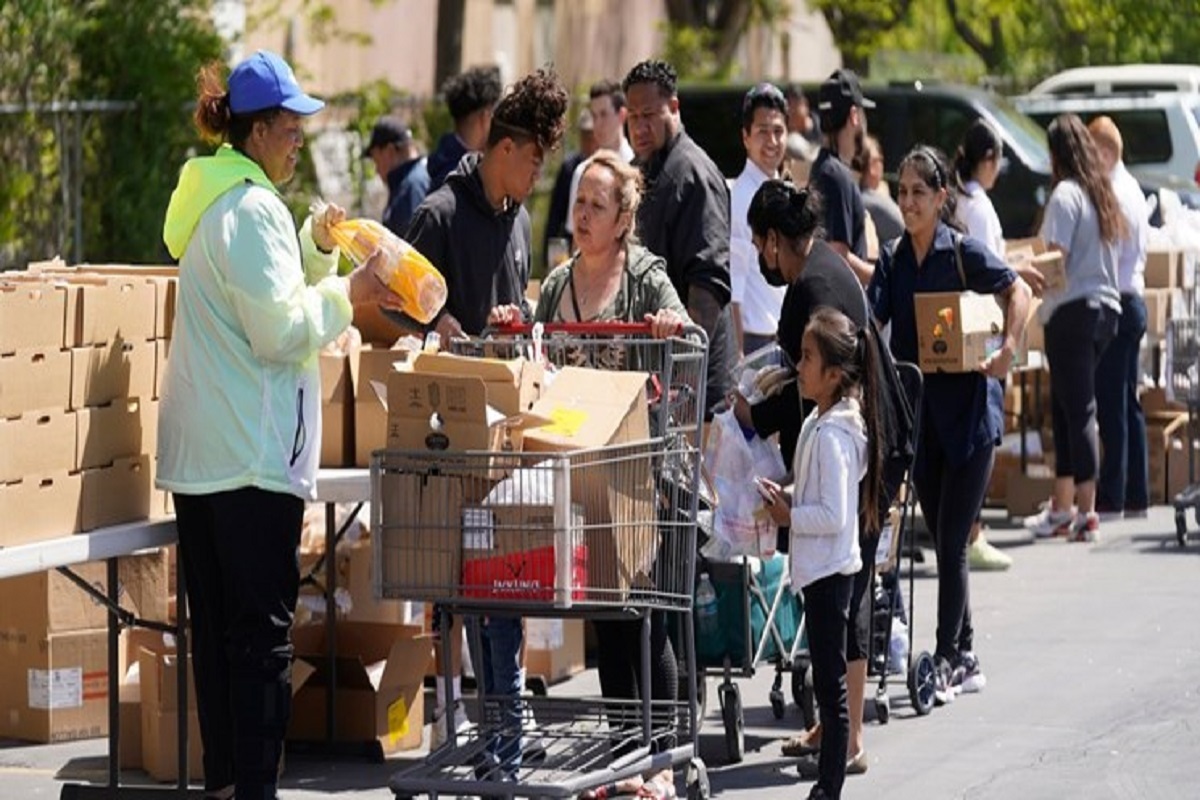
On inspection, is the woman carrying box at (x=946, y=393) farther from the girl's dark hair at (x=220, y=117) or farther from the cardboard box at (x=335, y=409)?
the girl's dark hair at (x=220, y=117)

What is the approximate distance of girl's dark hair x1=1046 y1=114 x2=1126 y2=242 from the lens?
46.7 ft

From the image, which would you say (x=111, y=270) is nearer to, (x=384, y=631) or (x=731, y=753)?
(x=384, y=631)

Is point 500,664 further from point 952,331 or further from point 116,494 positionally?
point 952,331

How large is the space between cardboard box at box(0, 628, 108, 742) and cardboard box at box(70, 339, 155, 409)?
1.86 metres

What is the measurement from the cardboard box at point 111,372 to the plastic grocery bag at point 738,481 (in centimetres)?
197

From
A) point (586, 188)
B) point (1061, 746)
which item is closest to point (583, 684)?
point (1061, 746)

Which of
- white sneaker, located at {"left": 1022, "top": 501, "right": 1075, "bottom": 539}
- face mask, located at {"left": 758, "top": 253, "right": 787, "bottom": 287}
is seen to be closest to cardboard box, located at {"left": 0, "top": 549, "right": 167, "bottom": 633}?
face mask, located at {"left": 758, "top": 253, "right": 787, "bottom": 287}

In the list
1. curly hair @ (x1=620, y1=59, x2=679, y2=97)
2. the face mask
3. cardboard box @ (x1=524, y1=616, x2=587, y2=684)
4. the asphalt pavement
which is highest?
curly hair @ (x1=620, y1=59, x2=679, y2=97)

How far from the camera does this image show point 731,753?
9.45 meters

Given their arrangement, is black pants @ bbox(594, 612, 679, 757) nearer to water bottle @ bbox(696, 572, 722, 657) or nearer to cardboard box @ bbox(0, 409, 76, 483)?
water bottle @ bbox(696, 572, 722, 657)

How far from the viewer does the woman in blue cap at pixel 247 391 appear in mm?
7547

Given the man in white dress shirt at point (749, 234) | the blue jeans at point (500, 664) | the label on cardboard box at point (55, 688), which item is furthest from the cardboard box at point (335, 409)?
the man in white dress shirt at point (749, 234)

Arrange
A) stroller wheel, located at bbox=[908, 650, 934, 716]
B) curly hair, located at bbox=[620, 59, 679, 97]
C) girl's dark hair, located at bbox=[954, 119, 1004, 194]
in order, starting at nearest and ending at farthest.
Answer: stroller wheel, located at bbox=[908, 650, 934, 716], curly hair, located at bbox=[620, 59, 679, 97], girl's dark hair, located at bbox=[954, 119, 1004, 194]

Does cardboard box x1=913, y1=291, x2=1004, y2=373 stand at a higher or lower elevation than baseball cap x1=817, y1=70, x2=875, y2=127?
lower
